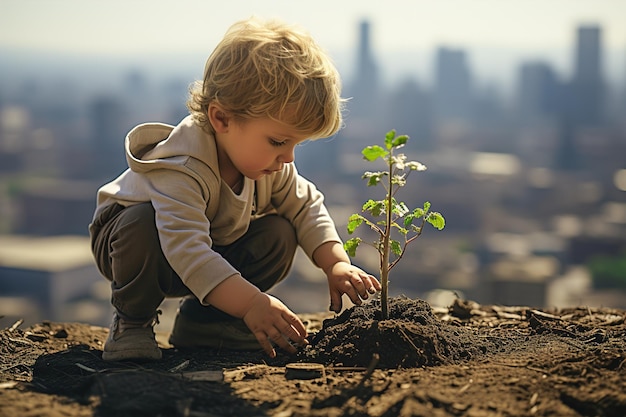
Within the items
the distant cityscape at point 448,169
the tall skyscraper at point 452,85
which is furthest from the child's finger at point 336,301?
the tall skyscraper at point 452,85

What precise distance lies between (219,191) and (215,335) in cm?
56

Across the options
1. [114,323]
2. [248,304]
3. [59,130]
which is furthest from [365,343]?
[59,130]

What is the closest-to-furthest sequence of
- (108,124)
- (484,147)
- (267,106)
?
(267,106)
(108,124)
(484,147)

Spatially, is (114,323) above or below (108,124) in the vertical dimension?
above

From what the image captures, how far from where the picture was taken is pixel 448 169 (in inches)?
1526

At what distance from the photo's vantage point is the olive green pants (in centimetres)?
233

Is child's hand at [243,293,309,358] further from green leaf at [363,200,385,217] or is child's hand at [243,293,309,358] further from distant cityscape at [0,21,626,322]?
distant cityscape at [0,21,626,322]

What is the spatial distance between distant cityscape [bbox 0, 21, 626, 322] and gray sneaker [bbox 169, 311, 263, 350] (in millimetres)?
10207

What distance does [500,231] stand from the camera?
1411 inches

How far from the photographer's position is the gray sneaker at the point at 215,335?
2619 mm

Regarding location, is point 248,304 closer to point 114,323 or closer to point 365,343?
point 365,343

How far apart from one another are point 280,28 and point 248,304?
925 millimetres

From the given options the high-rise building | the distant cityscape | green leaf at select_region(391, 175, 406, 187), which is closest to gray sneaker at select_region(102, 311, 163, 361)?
green leaf at select_region(391, 175, 406, 187)

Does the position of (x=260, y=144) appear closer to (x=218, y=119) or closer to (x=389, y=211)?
(x=218, y=119)
